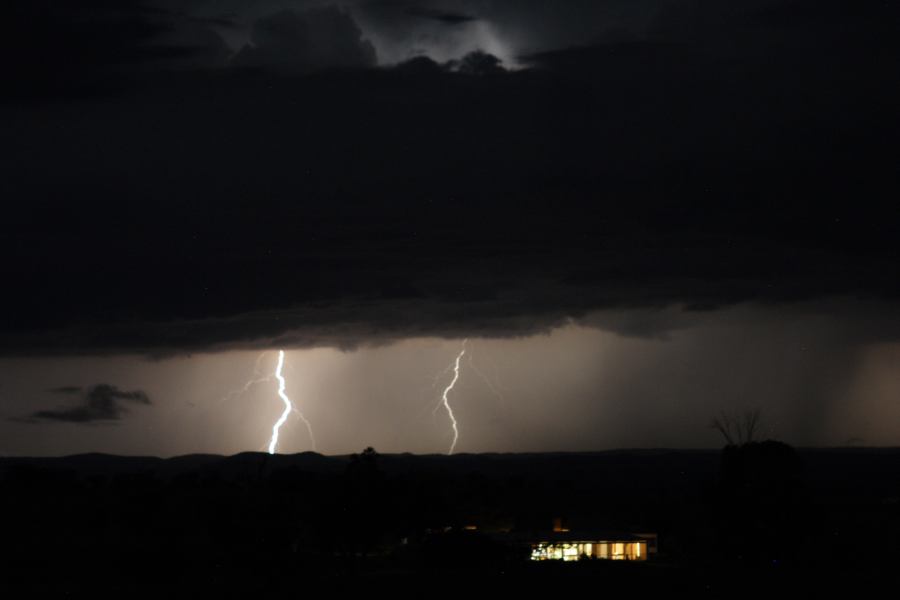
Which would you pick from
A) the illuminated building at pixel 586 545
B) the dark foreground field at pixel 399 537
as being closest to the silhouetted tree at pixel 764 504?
the dark foreground field at pixel 399 537

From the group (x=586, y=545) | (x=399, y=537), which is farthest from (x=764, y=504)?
(x=399, y=537)

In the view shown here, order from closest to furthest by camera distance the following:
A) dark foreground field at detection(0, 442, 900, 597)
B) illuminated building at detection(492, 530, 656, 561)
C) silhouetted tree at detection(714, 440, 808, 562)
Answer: dark foreground field at detection(0, 442, 900, 597), silhouetted tree at detection(714, 440, 808, 562), illuminated building at detection(492, 530, 656, 561)

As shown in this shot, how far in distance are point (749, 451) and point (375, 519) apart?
1942 cm

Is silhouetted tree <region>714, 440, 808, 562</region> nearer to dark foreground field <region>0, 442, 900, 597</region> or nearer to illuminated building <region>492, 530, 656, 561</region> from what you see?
dark foreground field <region>0, 442, 900, 597</region>

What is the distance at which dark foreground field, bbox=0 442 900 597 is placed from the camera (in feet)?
174

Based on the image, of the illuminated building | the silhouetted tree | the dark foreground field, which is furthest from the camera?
the illuminated building

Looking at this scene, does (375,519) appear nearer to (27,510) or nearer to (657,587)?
(27,510)

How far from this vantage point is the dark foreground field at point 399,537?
53.2 metres

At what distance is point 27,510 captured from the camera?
70688 millimetres

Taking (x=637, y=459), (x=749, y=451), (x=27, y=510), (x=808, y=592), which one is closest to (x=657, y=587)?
(x=808, y=592)

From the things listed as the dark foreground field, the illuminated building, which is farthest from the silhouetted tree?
the illuminated building

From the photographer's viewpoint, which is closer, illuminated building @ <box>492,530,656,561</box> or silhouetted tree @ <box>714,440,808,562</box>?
silhouetted tree @ <box>714,440,808,562</box>

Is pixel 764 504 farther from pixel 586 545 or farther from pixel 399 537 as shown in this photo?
pixel 399 537

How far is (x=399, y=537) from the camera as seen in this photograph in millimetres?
→ 79188
